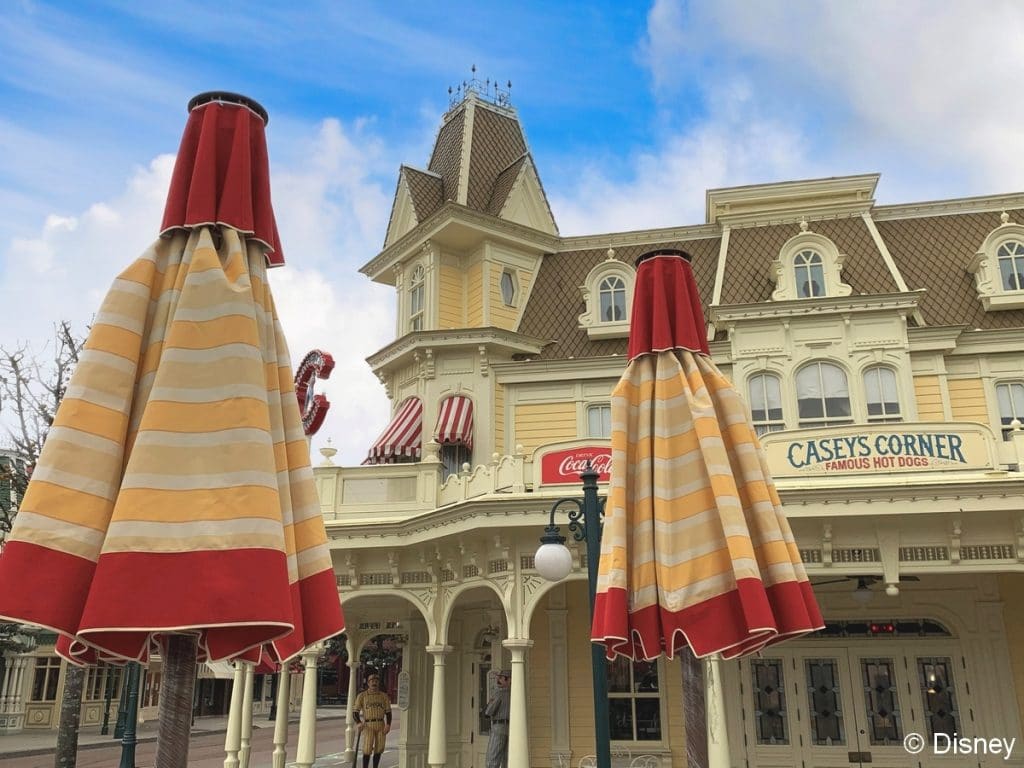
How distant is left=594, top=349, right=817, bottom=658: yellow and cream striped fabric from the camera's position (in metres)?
5.39

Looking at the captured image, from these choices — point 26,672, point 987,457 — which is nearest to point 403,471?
point 987,457

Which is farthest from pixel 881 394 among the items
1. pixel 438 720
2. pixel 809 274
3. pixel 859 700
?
pixel 438 720

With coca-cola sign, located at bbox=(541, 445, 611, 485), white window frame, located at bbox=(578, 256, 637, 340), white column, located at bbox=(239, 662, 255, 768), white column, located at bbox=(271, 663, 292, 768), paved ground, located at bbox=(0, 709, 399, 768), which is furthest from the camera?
paved ground, located at bbox=(0, 709, 399, 768)

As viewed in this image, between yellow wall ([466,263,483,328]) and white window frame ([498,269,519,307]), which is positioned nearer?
yellow wall ([466,263,483,328])

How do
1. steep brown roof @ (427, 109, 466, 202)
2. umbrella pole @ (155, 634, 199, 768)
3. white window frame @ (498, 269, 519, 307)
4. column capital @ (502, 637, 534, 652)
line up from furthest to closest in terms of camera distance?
steep brown roof @ (427, 109, 466, 202)
white window frame @ (498, 269, 519, 307)
column capital @ (502, 637, 534, 652)
umbrella pole @ (155, 634, 199, 768)

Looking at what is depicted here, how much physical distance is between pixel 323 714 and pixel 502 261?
39898 mm

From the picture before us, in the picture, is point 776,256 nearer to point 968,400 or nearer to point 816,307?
point 816,307

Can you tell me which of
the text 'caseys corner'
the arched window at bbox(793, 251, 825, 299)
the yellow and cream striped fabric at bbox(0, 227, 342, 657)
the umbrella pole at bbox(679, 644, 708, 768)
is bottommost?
the umbrella pole at bbox(679, 644, 708, 768)

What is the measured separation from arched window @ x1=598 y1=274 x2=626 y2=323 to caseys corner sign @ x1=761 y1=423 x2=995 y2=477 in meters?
7.38

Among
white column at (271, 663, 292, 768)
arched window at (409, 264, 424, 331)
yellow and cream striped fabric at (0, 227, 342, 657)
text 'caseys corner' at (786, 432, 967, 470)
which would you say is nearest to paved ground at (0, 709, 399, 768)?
white column at (271, 663, 292, 768)

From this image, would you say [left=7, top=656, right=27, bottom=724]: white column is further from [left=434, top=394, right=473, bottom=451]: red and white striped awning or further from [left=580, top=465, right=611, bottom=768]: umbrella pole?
[left=580, top=465, right=611, bottom=768]: umbrella pole

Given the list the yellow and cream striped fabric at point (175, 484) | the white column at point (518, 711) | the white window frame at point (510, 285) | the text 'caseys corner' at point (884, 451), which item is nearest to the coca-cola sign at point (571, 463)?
the white column at point (518, 711)

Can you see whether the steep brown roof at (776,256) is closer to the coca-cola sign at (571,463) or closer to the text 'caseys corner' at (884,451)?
the text 'caseys corner' at (884,451)

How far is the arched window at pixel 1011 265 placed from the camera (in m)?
18.2
